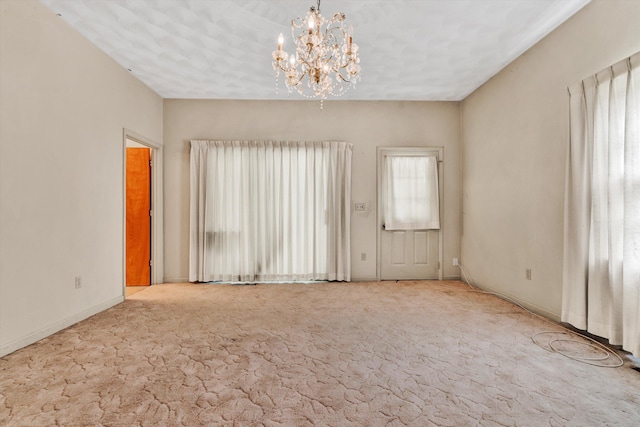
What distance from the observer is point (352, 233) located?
4766 mm

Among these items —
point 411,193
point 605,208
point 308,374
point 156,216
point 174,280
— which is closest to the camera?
point 308,374

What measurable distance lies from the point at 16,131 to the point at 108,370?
2088 millimetres

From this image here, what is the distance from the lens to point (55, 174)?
2.72 metres

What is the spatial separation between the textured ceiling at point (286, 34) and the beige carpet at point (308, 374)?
3.01 m

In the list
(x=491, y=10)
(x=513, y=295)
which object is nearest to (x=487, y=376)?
(x=513, y=295)

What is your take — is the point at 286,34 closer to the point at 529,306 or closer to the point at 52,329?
the point at 52,329

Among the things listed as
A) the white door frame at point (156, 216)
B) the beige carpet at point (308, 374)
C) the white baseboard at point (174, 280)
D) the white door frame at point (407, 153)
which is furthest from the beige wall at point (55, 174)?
the white door frame at point (407, 153)

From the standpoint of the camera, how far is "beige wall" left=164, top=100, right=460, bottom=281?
4.68 meters

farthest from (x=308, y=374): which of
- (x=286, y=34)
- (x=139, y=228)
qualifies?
(x=139, y=228)

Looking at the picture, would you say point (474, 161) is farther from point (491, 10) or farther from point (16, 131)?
point (16, 131)

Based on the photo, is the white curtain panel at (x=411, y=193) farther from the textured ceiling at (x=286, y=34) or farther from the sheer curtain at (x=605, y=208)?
the sheer curtain at (x=605, y=208)

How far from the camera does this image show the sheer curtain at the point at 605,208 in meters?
2.13

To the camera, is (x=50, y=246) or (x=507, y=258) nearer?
(x=50, y=246)

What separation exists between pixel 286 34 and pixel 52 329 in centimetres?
365
